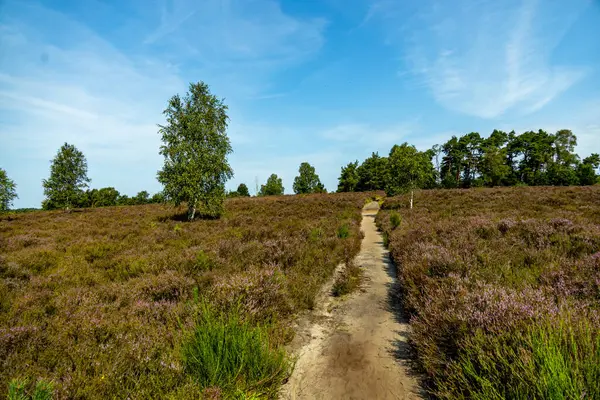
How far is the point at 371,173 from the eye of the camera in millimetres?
68625

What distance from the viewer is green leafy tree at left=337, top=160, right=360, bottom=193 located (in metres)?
71.9

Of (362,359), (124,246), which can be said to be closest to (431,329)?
(362,359)

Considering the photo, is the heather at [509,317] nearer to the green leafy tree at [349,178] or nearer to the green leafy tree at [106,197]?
the green leafy tree at [349,178]

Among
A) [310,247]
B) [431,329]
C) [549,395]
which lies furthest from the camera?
[310,247]

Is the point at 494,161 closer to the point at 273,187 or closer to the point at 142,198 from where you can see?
the point at 273,187

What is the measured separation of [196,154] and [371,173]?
184 ft

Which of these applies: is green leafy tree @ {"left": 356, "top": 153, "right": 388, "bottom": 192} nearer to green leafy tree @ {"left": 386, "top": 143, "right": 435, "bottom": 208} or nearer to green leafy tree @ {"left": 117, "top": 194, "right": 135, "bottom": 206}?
green leafy tree @ {"left": 386, "top": 143, "right": 435, "bottom": 208}

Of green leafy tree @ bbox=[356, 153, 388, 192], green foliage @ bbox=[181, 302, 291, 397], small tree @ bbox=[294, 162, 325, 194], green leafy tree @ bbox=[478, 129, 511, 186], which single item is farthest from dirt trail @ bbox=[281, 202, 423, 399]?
small tree @ bbox=[294, 162, 325, 194]

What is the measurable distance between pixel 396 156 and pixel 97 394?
2701 cm

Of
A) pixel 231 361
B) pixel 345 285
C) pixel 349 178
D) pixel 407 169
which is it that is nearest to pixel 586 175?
pixel 349 178

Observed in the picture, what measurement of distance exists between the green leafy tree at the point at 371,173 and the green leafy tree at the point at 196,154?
171 ft

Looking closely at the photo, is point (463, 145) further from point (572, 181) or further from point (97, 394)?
point (97, 394)

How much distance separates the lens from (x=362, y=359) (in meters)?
4.20

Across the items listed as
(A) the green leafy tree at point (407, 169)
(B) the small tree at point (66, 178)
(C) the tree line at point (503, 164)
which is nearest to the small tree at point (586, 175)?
(C) the tree line at point (503, 164)
